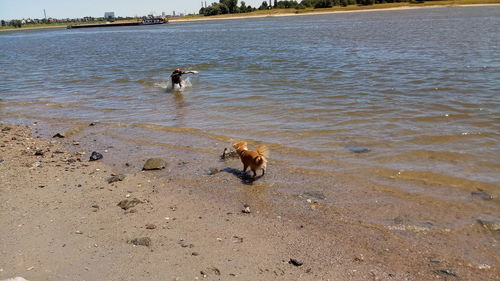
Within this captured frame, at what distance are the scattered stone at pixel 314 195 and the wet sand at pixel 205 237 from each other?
0.05 metres

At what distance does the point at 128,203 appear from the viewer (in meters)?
6.45

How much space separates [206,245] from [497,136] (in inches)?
293

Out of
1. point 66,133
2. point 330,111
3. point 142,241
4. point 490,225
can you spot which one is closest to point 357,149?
point 490,225

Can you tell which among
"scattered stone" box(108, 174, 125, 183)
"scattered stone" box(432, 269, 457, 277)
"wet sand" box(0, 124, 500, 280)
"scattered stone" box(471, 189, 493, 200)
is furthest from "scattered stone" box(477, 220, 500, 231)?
"scattered stone" box(108, 174, 125, 183)

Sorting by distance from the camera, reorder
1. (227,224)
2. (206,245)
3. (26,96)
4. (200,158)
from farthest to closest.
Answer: (26,96)
(200,158)
(227,224)
(206,245)

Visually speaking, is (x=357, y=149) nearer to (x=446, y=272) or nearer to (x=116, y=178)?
(x=446, y=272)

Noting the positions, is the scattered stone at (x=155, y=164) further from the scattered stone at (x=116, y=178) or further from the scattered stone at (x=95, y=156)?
the scattered stone at (x=95, y=156)

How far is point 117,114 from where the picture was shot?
1348cm

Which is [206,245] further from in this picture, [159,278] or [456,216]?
[456,216]

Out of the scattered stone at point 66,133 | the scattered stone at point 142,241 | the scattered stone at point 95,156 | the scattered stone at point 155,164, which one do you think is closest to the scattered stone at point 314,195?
the scattered stone at point 142,241

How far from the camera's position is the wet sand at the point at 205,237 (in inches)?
184

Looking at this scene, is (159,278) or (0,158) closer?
(159,278)

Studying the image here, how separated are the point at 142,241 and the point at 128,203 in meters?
1.31

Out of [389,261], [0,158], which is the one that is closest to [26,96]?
[0,158]
